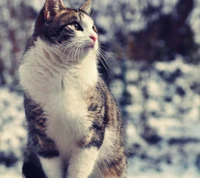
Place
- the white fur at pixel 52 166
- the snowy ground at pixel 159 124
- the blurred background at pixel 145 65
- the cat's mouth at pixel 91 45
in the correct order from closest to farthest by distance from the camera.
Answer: the cat's mouth at pixel 91 45, the white fur at pixel 52 166, the snowy ground at pixel 159 124, the blurred background at pixel 145 65

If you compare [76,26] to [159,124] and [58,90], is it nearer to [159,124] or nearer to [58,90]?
[58,90]

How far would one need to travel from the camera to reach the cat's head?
2.41 meters

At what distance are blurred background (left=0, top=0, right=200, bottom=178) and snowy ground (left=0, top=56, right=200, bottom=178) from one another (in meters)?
0.01

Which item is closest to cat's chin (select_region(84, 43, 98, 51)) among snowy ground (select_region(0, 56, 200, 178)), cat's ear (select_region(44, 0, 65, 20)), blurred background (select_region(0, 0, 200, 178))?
cat's ear (select_region(44, 0, 65, 20))

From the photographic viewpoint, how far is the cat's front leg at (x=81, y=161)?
8.34 ft

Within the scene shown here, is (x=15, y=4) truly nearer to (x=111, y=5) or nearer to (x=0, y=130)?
(x=111, y=5)

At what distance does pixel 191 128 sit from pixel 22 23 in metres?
2.53

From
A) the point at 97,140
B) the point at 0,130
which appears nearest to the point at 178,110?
the point at 0,130

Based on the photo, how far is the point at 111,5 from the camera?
568 cm

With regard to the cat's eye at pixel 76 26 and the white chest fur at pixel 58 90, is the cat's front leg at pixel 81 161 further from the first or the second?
the cat's eye at pixel 76 26

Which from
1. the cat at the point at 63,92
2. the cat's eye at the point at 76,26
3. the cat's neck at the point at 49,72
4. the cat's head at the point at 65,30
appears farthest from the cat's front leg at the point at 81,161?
the cat's eye at the point at 76,26

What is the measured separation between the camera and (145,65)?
19.7ft

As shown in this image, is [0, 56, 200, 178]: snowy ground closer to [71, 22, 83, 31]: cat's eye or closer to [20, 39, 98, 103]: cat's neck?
[20, 39, 98, 103]: cat's neck

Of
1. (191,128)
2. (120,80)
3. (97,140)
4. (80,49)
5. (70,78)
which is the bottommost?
(191,128)
